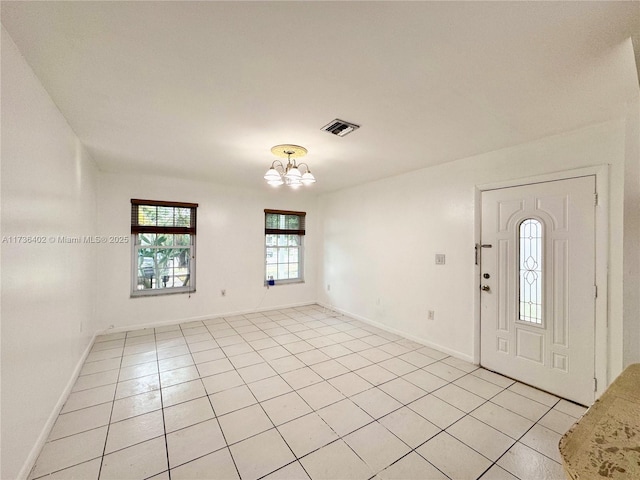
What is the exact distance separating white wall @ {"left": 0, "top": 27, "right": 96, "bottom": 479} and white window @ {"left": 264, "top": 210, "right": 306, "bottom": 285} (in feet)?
10.6

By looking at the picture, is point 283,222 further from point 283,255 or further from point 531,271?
point 531,271

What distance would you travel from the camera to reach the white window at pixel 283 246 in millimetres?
5574

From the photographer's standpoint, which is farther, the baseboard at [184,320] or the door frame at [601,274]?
the baseboard at [184,320]

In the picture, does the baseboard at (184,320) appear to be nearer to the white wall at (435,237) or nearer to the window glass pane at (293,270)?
the window glass pane at (293,270)

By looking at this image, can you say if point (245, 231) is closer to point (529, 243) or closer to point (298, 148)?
point (298, 148)

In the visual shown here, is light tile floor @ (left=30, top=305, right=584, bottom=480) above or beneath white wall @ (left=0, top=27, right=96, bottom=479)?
beneath

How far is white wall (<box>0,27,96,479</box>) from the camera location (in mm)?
1415

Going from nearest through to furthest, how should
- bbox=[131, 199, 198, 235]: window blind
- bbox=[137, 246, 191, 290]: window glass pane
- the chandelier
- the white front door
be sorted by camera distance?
the white front door < the chandelier < bbox=[131, 199, 198, 235]: window blind < bbox=[137, 246, 191, 290]: window glass pane

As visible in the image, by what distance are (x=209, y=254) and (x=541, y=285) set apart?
4.70 metres

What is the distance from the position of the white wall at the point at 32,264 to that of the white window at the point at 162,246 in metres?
1.72

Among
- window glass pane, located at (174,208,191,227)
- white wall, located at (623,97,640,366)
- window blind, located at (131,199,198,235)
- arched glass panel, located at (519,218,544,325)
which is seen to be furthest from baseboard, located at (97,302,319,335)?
white wall, located at (623,97,640,366)

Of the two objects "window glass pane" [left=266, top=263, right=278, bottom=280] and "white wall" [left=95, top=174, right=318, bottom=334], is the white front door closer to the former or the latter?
"white wall" [left=95, top=174, right=318, bottom=334]

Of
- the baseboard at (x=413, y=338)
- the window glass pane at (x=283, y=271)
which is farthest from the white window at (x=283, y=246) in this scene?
the baseboard at (x=413, y=338)

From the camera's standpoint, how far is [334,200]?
552 centimetres
